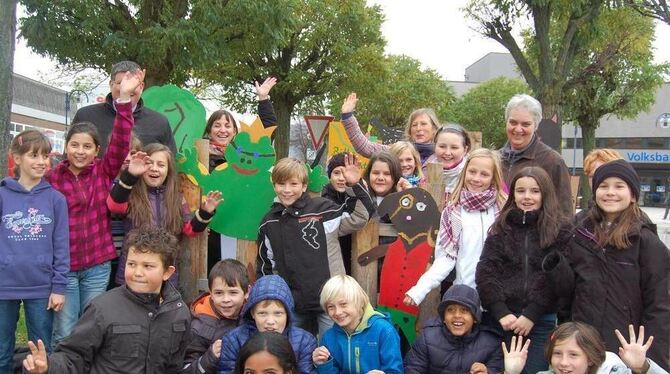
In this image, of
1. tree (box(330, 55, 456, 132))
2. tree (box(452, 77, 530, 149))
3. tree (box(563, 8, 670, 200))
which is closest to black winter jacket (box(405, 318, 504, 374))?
tree (box(563, 8, 670, 200))

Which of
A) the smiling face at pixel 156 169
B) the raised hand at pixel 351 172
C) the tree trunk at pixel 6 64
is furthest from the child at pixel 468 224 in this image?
the tree trunk at pixel 6 64

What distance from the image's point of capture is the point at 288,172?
159 inches

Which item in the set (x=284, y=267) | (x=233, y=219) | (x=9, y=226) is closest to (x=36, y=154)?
(x=9, y=226)

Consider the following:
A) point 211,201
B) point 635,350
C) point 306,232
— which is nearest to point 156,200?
point 211,201

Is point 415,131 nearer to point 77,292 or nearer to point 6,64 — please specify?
point 77,292

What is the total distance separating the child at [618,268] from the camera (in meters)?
3.19

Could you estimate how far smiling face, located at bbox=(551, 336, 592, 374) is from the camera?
124 inches

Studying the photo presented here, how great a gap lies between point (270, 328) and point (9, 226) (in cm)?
165

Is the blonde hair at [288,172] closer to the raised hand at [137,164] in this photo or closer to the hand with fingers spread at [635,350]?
the raised hand at [137,164]

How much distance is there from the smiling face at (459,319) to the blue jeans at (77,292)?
2.15 meters

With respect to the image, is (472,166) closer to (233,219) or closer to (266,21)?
(233,219)

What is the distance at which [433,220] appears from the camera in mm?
4129

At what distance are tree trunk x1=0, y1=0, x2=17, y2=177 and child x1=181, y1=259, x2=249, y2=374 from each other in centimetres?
366

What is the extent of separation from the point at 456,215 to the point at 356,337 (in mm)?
975
